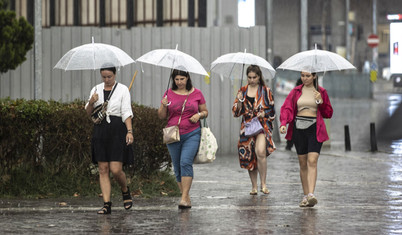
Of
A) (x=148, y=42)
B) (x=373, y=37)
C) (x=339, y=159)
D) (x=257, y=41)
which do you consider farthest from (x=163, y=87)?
(x=373, y=37)

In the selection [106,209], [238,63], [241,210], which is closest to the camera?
[106,209]

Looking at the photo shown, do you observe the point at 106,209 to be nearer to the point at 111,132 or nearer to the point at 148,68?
the point at 111,132

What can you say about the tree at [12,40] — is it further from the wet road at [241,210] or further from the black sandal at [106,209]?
the black sandal at [106,209]

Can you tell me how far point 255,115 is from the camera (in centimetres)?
1204

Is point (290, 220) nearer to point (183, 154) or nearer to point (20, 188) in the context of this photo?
point (183, 154)

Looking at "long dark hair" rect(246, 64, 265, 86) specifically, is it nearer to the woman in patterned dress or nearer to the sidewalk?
the woman in patterned dress

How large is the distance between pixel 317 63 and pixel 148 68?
813 centimetres

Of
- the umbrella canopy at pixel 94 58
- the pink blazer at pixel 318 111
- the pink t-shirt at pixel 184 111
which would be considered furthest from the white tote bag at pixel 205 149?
the umbrella canopy at pixel 94 58

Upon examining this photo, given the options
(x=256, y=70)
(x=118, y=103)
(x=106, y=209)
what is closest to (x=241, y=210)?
(x=106, y=209)

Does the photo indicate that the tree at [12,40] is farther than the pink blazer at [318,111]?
Yes

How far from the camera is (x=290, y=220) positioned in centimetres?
968

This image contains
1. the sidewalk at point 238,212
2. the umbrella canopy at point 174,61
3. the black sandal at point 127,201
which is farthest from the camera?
the umbrella canopy at point 174,61

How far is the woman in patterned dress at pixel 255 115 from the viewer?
12027 millimetres

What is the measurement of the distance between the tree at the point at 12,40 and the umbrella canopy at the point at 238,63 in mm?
6361
